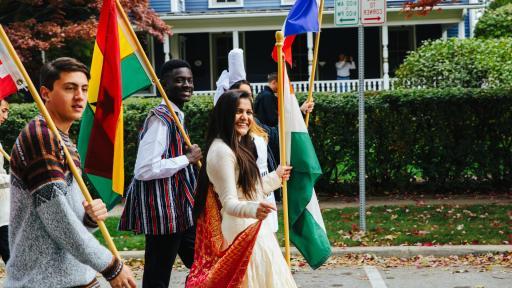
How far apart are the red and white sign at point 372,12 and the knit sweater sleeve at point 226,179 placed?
5.09 m

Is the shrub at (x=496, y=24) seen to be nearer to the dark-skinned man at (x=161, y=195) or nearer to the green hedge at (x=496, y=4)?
the green hedge at (x=496, y=4)

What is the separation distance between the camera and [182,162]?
5.44m

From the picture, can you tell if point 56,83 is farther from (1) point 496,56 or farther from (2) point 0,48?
(1) point 496,56

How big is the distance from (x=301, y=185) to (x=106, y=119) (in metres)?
2.17

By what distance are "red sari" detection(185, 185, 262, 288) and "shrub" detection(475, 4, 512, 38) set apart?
2252 cm

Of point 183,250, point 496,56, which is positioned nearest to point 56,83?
point 183,250

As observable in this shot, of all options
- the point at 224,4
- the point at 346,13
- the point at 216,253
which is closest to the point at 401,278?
the point at 346,13

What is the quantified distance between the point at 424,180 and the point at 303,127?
21.9 ft

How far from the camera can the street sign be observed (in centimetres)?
945

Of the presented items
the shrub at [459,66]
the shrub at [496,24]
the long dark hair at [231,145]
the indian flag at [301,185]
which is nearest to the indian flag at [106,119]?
the long dark hair at [231,145]

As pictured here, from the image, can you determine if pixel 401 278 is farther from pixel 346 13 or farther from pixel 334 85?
pixel 334 85

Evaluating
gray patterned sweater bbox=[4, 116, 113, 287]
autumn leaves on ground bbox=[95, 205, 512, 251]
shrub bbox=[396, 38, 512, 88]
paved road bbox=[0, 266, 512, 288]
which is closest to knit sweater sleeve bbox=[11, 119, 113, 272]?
gray patterned sweater bbox=[4, 116, 113, 287]

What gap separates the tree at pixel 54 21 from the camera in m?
18.7

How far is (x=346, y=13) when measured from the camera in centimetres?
948
